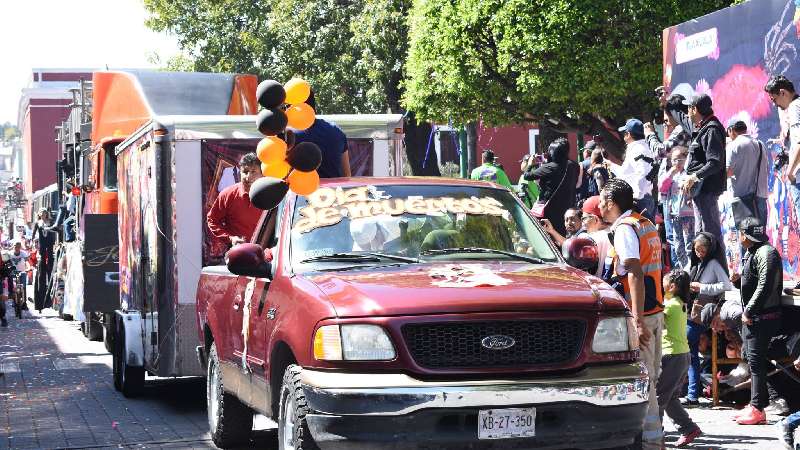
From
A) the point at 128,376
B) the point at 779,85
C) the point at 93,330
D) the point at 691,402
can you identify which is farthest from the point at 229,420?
the point at 93,330

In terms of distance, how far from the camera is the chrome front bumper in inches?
256

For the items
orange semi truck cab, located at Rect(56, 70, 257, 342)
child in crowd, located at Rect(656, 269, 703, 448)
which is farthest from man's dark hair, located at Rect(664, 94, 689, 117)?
orange semi truck cab, located at Rect(56, 70, 257, 342)

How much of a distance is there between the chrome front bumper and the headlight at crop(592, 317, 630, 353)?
0.56ft

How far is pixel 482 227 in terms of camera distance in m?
8.16

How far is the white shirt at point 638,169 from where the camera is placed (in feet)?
49.6

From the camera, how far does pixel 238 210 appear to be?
11.0 m

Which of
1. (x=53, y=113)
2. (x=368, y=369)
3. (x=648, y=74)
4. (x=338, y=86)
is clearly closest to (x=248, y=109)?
(x=368, y=369)

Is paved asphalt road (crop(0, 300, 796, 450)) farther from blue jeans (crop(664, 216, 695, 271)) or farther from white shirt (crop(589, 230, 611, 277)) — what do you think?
blue jeans (crop(664, 216, 695, 271))

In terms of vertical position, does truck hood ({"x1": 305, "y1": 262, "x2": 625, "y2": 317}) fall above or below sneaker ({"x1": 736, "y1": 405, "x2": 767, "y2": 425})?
above

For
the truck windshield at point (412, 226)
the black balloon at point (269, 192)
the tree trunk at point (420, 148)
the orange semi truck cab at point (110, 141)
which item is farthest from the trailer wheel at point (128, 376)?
Result: the tree trunk at point (420, 148)

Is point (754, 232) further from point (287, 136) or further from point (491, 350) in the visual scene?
point (491, 350)

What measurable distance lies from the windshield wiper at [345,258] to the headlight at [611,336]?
1399 mm

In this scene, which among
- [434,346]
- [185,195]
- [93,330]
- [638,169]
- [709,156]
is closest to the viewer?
[434,346]

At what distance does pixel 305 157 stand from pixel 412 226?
191cm
